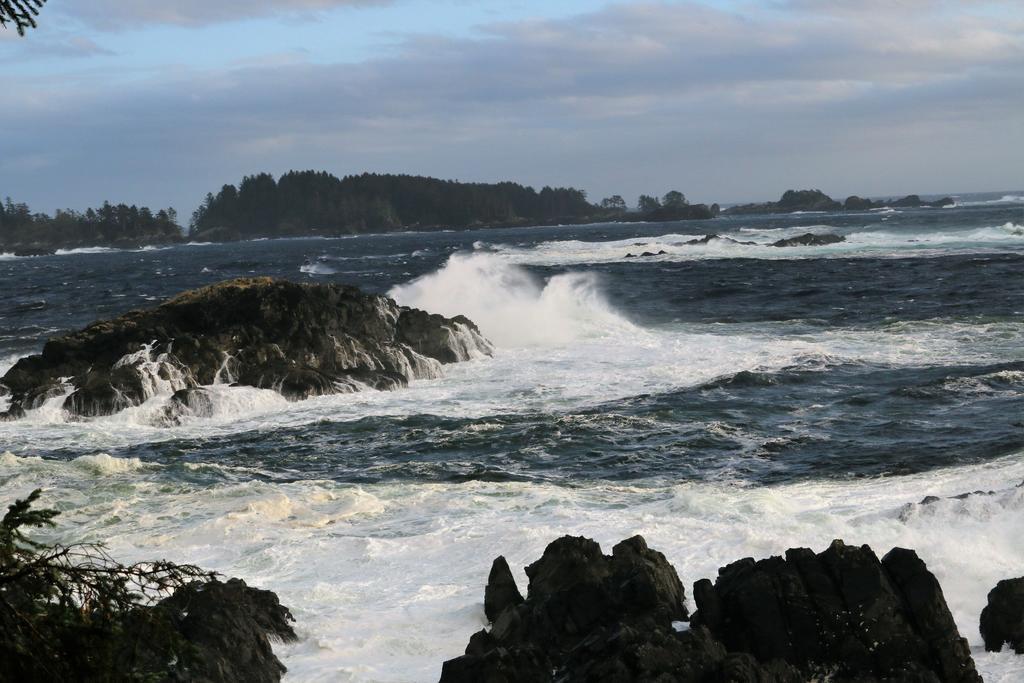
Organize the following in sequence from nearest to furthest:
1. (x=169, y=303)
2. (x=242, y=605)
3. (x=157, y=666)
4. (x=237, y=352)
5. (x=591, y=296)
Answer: (x=157, y=666)
(x=242, y=605)
(x=237, y=352)
(x=169, y=303)
(x=591, y=296)

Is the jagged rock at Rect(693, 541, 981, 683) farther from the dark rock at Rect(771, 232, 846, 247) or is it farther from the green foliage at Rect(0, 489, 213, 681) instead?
the dark rock at Rect(771, 232, 846, 247)

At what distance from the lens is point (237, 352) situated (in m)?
27.7

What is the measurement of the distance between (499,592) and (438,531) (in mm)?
3413

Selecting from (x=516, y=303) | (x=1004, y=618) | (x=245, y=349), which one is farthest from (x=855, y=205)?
(x=1004, y=618)

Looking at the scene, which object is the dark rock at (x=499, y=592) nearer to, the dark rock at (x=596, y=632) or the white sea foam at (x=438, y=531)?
the dark rock at (x=596, y=632)

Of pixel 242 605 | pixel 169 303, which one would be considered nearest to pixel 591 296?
pixel 169 303

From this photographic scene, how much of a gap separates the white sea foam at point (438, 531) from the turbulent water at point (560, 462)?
4 cm

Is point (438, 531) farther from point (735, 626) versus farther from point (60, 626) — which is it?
point (60, 626)

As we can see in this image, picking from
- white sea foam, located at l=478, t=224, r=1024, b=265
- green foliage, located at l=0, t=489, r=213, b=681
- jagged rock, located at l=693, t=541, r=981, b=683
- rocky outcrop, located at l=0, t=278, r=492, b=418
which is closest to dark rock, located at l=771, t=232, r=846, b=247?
white sea foam, located at l=478, t=224, r=1024, b=265

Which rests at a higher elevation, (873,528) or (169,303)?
(169,303)

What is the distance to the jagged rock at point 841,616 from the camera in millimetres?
9336

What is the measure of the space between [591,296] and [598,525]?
27.3m

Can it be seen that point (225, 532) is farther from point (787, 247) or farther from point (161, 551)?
point (787, 247)

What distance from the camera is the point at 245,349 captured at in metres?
27.8
